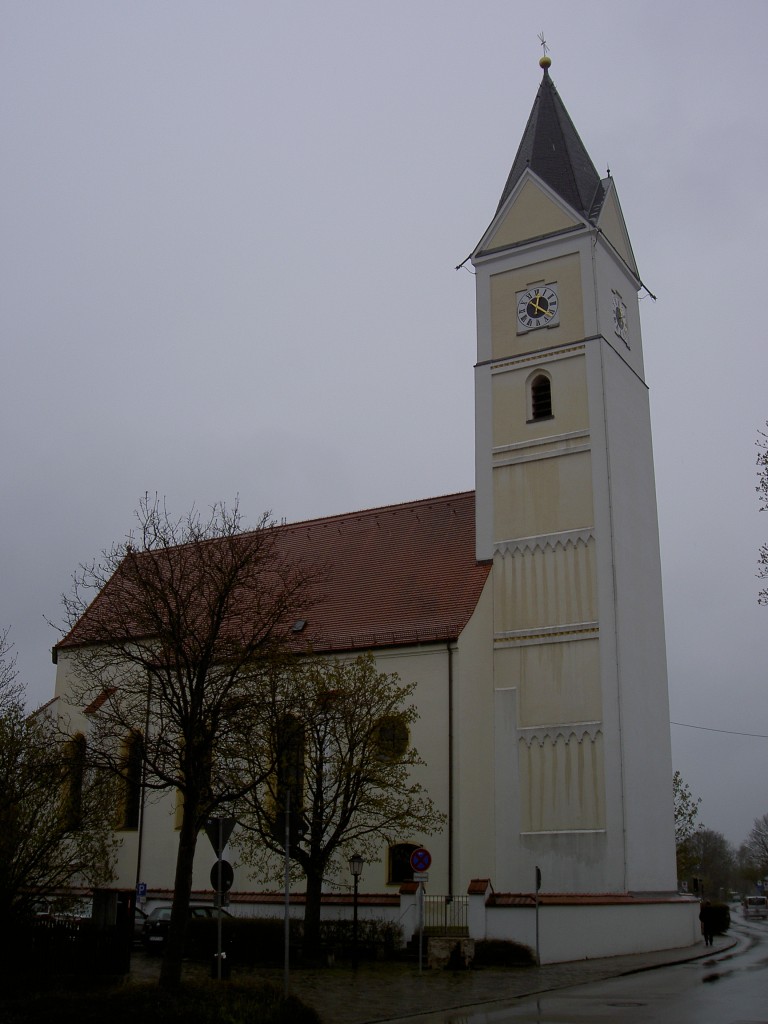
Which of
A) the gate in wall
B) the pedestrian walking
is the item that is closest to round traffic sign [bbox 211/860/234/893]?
the gate in wall

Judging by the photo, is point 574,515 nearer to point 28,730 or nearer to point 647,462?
point 647,462

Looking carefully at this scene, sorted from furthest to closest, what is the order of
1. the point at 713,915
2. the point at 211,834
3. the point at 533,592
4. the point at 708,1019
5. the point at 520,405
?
1. the point at 713,915
2. the point at 520,405
3. the point at 533,592
4. the point at 211,834
5. the point at 708,1019

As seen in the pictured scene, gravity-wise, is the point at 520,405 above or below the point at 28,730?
above

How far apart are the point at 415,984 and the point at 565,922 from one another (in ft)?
18.6

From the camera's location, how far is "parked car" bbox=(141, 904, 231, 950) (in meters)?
27.0

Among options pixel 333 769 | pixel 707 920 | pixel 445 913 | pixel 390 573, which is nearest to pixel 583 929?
pixel 445 913

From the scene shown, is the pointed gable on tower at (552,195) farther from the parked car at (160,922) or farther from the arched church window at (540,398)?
the parked car at (160,922)

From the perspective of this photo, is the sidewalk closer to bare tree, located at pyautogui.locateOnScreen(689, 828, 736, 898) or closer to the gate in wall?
the gate in wall

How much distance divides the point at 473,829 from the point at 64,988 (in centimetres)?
1348

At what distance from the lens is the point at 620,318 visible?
3462 cm

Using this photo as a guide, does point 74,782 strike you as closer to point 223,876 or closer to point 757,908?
point 223,876

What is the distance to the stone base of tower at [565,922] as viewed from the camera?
972 inches

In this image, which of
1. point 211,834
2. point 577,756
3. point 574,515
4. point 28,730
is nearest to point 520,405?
point 574,515

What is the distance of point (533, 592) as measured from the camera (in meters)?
30.8
